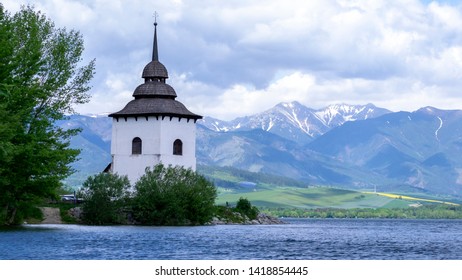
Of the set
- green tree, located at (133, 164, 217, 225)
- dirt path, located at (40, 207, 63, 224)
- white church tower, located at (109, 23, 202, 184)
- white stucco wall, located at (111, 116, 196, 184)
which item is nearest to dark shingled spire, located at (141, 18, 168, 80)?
white church tower, located at (109, 23, 202, 184)

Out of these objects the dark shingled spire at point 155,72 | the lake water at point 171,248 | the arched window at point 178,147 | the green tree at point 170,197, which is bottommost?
the lake water at point 171,248

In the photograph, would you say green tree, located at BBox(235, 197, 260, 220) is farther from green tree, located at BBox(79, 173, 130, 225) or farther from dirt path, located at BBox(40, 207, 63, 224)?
dirt path, located at BBox(40, 207, 63, 224)

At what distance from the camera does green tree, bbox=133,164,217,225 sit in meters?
89.7

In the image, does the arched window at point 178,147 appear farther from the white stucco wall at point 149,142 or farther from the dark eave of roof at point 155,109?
the dark eave of roof at point 155,109

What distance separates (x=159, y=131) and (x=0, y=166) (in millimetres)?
35623

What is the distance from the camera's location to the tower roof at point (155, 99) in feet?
334

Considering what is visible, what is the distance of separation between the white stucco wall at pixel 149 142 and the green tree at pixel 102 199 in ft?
42.7

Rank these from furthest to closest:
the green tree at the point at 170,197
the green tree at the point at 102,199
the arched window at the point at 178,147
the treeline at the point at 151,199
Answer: the arched window at the point at 178,147
the green tree at the point at 170,197
the treeline at the point at 151,199
the green tree at the point at 102,199

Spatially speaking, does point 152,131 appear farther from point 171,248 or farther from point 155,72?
point 171,248

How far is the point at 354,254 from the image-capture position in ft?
183

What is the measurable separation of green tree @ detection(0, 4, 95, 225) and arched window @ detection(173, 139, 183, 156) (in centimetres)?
2692

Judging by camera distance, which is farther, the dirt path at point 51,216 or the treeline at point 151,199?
the treeline at point 151,199

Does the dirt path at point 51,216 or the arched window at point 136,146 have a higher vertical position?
the arched window at point 136,146

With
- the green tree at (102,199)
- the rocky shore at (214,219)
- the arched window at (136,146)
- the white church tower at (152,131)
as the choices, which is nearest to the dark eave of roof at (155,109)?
the white church tower at (152,131)
